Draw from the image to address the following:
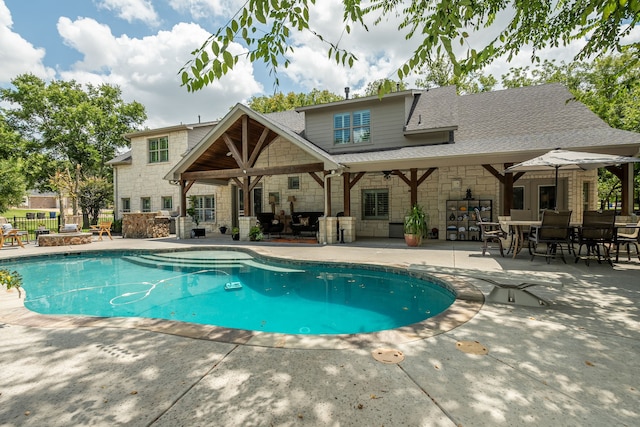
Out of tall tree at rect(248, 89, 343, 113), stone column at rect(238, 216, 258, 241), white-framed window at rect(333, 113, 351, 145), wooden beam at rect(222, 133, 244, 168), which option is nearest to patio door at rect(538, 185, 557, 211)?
white-framed window at rect(333, 113, 351, 145)

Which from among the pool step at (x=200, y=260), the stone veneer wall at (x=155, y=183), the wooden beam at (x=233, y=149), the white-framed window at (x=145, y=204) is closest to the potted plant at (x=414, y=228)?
the pool step at (x=200, y=260)

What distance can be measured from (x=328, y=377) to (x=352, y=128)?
38.6ft

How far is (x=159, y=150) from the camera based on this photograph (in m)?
17.4

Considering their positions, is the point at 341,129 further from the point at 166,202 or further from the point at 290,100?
the point at 290,100

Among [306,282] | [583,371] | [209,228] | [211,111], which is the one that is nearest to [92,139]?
[211,111]

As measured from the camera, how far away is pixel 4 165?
53.5ft

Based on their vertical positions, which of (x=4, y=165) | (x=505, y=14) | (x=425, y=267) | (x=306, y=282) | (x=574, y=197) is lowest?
(x=306, y=282)

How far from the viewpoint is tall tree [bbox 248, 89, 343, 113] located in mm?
27339

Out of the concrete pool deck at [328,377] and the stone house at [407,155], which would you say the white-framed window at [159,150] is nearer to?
the stone house at [407,155]

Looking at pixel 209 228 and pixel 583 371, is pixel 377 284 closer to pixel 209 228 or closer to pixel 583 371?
pixel 583 371

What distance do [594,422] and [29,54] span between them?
25026 mm

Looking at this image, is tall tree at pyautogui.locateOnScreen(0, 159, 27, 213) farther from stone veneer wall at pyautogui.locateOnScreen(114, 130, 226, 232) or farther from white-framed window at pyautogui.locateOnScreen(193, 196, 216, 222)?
white-framed window at pyautogui.locateOnScreen(193, 196, 216, 222)

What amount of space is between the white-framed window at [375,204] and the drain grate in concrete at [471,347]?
35.2 ft

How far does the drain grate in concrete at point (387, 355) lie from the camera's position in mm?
2432
